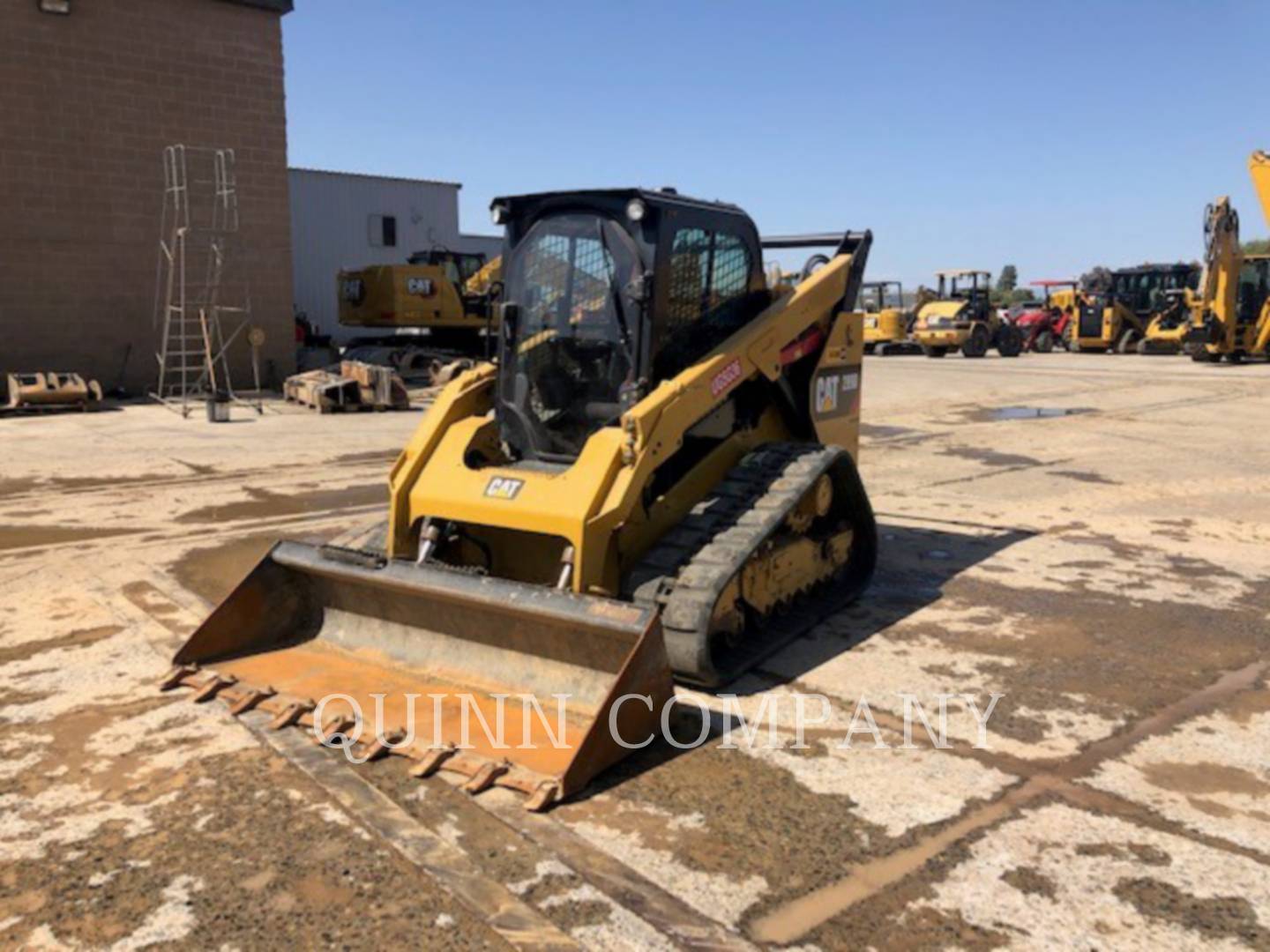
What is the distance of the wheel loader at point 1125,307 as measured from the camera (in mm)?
31359

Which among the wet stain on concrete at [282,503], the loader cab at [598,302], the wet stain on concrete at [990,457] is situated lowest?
the wet stain on concrete at [282,503]

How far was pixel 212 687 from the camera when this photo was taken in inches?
182

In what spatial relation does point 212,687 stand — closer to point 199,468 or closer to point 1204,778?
point 1204,778

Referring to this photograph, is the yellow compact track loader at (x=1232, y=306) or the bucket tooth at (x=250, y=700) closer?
the bucket tooth at (x=250, y=700)

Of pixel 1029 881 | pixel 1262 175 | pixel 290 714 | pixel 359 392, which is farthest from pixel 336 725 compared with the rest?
pixel 1262 175

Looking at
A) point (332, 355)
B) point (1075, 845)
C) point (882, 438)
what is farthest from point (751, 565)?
point (332, 355)

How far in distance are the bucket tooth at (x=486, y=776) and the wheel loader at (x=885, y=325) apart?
2879 centimetres

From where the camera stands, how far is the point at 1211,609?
19.5 ft

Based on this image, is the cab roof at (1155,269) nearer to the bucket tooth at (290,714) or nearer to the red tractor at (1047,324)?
the red tractor at (1047,324)

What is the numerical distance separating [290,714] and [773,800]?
2.00 metres

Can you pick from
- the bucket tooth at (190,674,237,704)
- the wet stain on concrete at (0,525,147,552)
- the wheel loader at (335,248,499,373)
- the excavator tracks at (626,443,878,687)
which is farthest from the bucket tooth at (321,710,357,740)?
the wheel loader at (335,248,499,373)

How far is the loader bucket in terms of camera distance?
387 centimetres

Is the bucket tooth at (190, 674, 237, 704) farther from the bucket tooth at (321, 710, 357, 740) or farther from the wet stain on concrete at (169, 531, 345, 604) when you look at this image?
the wet stain on concrete at (169, 531, 345, 604)

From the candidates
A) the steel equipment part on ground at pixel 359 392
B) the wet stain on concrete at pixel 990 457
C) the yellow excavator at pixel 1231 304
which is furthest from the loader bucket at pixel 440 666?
the yellow excavator at pixel 1231 304
